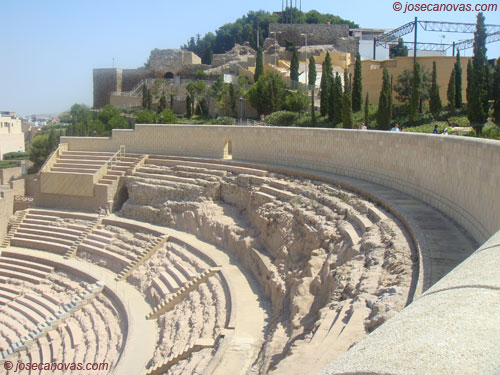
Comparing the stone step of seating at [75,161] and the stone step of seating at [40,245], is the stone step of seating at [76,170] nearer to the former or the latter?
the stone step of seating at [75,161]

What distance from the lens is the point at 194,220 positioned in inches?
696

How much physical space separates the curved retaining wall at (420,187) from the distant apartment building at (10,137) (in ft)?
90.7

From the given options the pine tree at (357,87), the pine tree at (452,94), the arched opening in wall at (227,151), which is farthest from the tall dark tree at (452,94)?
the arched opening in wall at (227,151)

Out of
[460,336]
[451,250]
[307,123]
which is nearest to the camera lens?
[460,336]

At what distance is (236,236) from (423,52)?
26.7 metres

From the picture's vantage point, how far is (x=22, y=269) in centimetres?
1786

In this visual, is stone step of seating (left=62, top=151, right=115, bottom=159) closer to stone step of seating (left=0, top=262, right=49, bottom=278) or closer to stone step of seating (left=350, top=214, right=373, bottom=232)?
stone step of seating (left=0, top=262, right=49, bottom=278)

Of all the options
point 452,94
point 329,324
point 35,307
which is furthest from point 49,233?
point 452,94

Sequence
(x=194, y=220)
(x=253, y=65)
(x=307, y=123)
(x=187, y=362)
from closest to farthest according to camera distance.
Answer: (x=187, y=362)
(x=194, y=220)
(x=307, y=123)
(x=253, y=65)

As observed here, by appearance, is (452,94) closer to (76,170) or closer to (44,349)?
(76,170)

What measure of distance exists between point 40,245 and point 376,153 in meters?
12.5

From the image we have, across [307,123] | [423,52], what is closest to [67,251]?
[307,123]

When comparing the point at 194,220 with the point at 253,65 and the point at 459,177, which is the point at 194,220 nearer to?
the point at 459,177

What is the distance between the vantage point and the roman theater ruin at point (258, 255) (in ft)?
10.1
